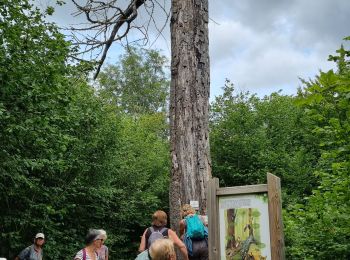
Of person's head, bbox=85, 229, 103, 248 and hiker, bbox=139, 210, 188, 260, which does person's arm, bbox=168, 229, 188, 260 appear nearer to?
hiker, bbox=139, 210, 188, 260

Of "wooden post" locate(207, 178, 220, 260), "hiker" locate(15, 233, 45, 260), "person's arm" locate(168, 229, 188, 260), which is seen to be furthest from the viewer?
"hiker" locate(15, 233, 45, 260)

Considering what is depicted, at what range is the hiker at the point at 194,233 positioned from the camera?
16.1 feet

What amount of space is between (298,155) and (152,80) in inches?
728

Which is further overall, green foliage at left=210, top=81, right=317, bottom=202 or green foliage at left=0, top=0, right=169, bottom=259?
green foliage at left=210, top=81, right=317, bottom=202

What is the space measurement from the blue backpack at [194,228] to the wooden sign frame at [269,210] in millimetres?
836

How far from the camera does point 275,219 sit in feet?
12.0

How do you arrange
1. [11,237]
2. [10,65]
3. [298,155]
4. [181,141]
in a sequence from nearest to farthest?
1. [181,141]
2. [10,65]
3. [11,237]
4. [298,155]

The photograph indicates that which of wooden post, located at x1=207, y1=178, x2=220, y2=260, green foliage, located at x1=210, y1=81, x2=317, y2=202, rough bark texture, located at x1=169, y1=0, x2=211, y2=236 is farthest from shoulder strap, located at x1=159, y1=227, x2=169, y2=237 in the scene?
green foliage, located at x1=210, y1=81, x2=317, y2=202

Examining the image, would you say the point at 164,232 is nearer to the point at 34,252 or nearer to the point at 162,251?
the point at 162,251

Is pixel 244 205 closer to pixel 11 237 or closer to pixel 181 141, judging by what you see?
pixel 181 141

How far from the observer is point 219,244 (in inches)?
158

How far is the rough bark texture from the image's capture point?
520 centimetres

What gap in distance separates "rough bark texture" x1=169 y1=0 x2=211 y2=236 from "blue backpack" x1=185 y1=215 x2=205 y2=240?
24cm

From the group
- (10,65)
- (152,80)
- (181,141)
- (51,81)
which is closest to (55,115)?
(51,81)
